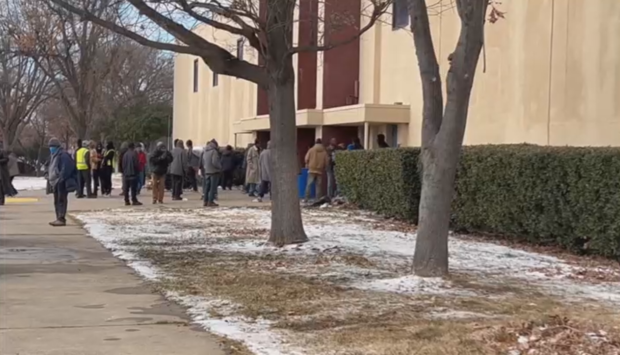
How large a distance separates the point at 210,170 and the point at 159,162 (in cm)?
168

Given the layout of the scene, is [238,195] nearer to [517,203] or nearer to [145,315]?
[517,203]

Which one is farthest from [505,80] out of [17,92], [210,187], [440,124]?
[17,92]

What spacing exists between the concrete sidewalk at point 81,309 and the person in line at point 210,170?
25.4 ft

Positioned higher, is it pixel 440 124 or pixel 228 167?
pixel 440 124

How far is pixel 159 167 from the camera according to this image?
22891 mm

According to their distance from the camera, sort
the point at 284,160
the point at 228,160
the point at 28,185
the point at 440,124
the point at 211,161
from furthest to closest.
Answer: the point at 28,185 → the point at 228,160 → the point at 211,161 → the point at 284,160 → the point at 440,124

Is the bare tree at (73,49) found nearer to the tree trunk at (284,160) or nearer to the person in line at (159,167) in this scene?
the person in line at (159,167)

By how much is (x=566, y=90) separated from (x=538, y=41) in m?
1.41

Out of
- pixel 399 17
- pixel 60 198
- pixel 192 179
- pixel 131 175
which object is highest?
pixel 399 17

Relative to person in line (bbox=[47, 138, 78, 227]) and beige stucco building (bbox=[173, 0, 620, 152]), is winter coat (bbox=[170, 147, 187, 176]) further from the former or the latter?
person in line (bbox=[47, 138, 78, 227])

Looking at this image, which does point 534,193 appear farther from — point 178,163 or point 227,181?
point 227,181

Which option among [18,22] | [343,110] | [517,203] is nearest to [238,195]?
[343,110]

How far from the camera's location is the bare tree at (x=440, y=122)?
10.2 meters

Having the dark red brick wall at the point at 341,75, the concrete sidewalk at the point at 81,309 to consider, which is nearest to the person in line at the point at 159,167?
the dark red brick wall at the point at 341,75
